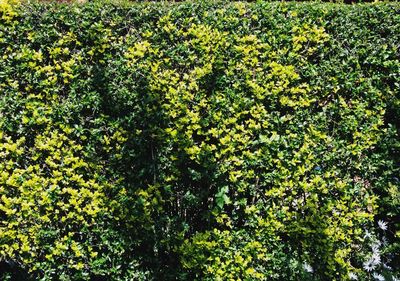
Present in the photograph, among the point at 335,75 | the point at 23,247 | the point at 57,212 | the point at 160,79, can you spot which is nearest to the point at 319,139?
the point at 335,75

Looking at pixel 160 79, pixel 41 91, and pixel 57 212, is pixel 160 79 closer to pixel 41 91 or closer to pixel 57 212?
pixel 41 91

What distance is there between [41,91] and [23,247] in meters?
1.39

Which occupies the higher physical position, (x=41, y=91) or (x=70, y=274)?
(x=41, y=91)

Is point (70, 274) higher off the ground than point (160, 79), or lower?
lower

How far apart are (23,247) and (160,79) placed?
76.0 inches

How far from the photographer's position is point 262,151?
12.0 feet

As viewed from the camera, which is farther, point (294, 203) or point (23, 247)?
point (294, 203)

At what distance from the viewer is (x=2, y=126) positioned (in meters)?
3.47

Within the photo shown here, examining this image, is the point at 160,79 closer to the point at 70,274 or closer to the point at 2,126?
the point at 2,126

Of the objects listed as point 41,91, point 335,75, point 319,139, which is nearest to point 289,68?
point 335,75

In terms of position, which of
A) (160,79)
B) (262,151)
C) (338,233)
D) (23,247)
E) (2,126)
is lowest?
(338,233)

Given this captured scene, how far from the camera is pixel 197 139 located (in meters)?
3.75

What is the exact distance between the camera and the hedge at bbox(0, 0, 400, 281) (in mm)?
3527

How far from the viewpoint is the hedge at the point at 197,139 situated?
3.53m
